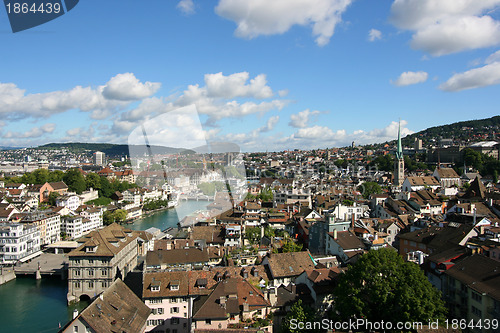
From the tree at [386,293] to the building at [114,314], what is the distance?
3.97 metres

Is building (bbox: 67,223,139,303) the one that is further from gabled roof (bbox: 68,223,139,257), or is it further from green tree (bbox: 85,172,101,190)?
green tree (bbox: 85,172,101,190)

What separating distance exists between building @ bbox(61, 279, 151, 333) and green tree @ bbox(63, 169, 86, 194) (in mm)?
27131

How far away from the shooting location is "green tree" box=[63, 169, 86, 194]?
1271 inches

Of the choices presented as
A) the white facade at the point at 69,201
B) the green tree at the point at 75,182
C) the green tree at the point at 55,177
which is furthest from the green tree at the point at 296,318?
the green tree at the point at 55,177

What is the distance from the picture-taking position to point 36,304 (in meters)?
11.2

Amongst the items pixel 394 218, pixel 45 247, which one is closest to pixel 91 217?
pixel 45 247

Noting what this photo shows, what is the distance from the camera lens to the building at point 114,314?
6.25 meters

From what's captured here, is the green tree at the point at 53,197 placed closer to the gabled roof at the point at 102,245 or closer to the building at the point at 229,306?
A: the gabled roof at the point at 102,245

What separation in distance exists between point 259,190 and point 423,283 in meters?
22.2

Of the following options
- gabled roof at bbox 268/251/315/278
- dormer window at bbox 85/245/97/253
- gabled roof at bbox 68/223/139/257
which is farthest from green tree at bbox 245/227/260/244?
dormer window at bbox 85/245/97/253

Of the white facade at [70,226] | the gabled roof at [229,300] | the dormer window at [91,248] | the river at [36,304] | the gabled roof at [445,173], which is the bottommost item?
the river at [36,304]

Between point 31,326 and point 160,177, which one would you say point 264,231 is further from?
point 31,326

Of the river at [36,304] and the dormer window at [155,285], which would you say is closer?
the dormer window at [155,285]

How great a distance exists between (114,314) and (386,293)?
5.18 meters
